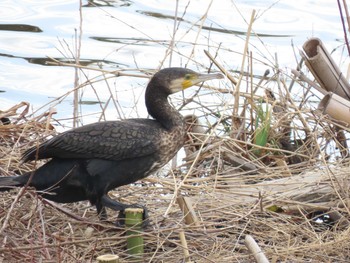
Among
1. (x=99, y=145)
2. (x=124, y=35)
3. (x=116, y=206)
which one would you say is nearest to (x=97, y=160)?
(x=99, y=145)

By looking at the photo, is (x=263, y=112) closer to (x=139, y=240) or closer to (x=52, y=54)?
(x=139, y=240)

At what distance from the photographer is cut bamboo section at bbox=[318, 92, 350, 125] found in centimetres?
598

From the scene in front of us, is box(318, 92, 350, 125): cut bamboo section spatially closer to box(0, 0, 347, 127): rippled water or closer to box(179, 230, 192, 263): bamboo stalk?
box(179, 230, 192, 263): bamboo stalk

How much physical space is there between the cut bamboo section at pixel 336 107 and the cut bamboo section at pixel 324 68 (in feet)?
1.16

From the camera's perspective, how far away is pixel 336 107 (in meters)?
5.98

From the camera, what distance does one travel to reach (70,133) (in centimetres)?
511

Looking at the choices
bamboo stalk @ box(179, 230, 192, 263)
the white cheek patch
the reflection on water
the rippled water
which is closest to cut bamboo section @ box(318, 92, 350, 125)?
the white cheek patch

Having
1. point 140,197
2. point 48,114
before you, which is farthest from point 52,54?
point 140,197

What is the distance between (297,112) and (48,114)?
1.37 m

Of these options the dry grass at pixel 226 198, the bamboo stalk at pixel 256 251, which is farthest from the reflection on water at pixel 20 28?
the bamboo stalk at pixel 256 251

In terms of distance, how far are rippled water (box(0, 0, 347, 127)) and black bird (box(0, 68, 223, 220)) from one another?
3.23m

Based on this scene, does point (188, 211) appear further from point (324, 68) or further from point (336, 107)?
point (324, 68)

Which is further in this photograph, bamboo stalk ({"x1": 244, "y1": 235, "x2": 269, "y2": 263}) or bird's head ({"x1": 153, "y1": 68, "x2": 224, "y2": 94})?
bird's head ({"x1": 153, "y1": 68, "x2": 224, "y2": 94})

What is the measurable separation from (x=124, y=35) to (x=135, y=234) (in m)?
5.16
